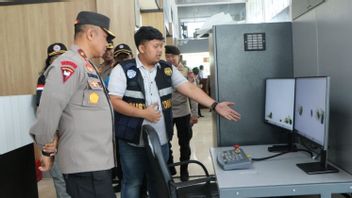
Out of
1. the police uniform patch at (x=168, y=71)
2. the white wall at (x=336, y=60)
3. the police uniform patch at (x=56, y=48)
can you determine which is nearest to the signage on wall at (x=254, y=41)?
the white wall at (x=336, y=60)

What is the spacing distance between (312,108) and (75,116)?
44.2 inches

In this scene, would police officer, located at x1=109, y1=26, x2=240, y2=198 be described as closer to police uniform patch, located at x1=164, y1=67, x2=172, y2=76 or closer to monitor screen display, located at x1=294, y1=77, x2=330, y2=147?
police uniform patch, located at x1=164, y1=67, x2=172, y2=76

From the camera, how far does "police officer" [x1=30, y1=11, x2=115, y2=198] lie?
160 centimetres

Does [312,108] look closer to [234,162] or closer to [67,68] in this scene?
[234,162]

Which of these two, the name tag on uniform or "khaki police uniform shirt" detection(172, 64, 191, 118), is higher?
the name tag on uniform

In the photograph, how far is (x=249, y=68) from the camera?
251cm

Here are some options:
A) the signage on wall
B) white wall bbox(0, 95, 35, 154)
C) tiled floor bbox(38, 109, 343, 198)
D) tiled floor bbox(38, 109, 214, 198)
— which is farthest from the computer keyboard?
tiled floor bbox(38, 109, 214, 198)

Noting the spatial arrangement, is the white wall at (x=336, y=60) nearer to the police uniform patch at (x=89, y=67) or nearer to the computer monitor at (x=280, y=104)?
the computer monitor at (x=280, y=104)

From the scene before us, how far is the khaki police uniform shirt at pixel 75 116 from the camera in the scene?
5.23 ft

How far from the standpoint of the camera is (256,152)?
223 centimetres

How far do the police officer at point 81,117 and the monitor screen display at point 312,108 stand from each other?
980 mm

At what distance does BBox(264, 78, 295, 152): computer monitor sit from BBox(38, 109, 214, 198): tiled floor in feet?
5.66

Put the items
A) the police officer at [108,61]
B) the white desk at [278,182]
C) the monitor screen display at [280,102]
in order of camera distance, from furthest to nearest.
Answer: the police officer at [108,61] → the monitor screen display at [280,102] → the white desk at [278,182]

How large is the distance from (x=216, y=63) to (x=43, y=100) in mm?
1292
